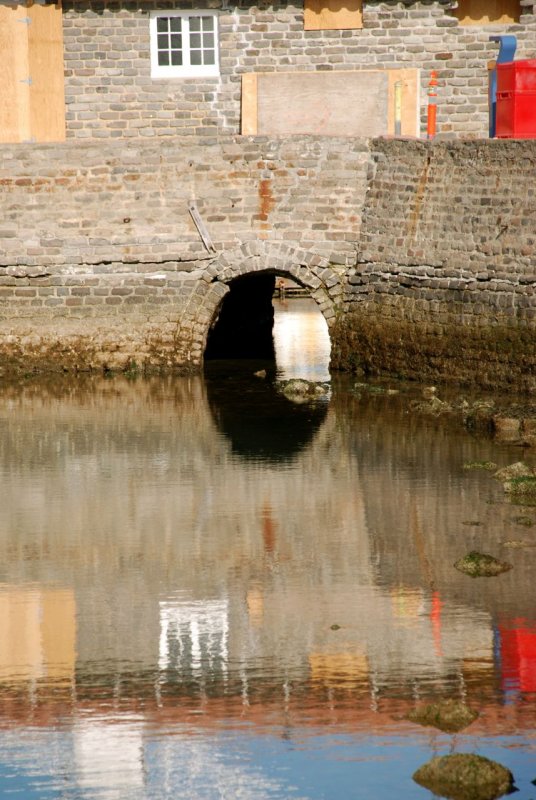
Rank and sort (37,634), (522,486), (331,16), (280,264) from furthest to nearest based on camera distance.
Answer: (331,16) < (280,264) < (522,486) < (37,634)

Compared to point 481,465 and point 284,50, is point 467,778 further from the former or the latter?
point 284,50

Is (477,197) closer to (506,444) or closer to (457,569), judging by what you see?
(506,444)

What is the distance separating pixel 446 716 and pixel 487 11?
55.8 feet

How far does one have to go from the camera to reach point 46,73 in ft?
75.8

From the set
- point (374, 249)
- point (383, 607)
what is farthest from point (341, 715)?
point (374, 249)

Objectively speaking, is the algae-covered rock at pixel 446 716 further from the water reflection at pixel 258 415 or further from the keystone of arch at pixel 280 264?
the keystone of arch at pixel 280 264

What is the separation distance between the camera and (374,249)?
19.5 m

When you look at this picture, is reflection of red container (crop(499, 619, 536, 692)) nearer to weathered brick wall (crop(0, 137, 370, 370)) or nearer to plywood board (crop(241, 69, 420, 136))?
weathered brick wall (crop(0, 137, 370, 370))

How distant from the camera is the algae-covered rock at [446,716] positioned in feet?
26.2

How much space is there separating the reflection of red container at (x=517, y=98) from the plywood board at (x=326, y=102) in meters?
4.13

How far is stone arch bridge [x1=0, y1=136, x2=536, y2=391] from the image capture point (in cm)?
1944

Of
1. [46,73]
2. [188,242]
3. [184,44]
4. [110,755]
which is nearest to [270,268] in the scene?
[188,242]

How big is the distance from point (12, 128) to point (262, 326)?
5469mm

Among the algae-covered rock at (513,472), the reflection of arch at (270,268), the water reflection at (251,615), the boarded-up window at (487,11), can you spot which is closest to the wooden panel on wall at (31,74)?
the reflection of arch at (270,268)
